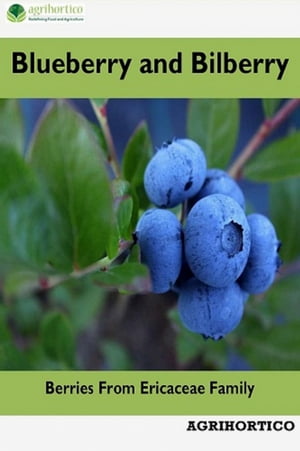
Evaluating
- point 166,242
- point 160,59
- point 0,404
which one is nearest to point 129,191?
point 166,242

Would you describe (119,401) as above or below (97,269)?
below

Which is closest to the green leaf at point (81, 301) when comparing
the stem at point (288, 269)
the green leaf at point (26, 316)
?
the green leaf at point (26, 316)

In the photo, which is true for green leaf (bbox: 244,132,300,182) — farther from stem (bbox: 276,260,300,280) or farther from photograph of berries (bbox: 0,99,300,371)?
stem (bbox: 276,260,300,280)

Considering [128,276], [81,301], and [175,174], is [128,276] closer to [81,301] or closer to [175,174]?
[175,174]

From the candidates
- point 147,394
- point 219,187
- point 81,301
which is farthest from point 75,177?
point 81,301
